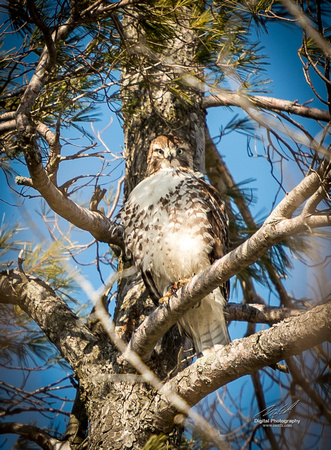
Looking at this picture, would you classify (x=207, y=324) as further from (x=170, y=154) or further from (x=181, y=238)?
(x=170, y=154)

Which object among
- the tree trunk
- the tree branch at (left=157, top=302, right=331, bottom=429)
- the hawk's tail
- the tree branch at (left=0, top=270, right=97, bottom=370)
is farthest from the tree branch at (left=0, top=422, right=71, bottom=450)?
the hawk's tail

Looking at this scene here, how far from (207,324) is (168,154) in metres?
1.15

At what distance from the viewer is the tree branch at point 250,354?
1540mm

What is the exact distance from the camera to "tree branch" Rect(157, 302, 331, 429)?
1.54 meters

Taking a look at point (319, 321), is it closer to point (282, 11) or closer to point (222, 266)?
point (222, 266)

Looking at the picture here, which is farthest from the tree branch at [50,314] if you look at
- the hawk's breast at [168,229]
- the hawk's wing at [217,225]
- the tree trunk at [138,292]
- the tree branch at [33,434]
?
the hawk's wing at [217,225]

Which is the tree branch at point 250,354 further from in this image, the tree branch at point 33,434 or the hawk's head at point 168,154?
the hawk's head at point 168,154

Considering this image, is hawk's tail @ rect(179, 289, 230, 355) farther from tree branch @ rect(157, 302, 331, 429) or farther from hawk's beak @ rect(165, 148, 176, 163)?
hawk's beak @ rect(165, 148, 176, 163)

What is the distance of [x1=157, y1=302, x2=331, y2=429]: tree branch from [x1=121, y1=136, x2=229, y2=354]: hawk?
77cm

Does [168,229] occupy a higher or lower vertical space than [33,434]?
higher

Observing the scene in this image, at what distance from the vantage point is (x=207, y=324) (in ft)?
9.43

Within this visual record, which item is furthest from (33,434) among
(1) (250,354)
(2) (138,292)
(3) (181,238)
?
(1) (250,354)

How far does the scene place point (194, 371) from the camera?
6.58ft

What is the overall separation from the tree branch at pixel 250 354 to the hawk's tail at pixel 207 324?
724mm
